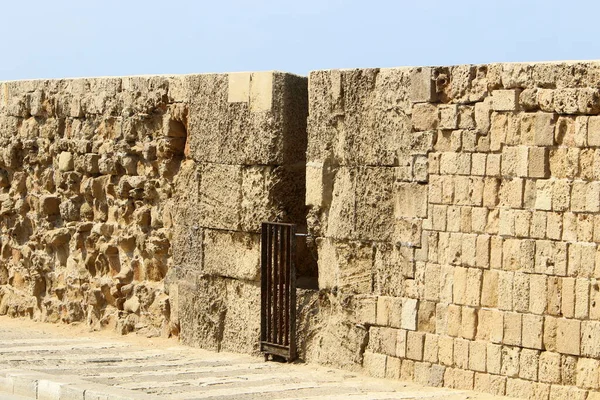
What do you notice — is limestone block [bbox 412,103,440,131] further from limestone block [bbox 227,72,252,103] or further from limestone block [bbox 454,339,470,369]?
limestone block [bbox 227,72,252,103]

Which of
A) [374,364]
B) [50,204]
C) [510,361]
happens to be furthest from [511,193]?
[50,204]

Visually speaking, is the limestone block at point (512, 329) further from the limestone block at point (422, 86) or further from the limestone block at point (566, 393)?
the limestone block at point (422, 86)

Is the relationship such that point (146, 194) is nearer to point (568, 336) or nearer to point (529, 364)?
point (529, 364)

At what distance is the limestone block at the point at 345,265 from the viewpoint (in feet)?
29.2

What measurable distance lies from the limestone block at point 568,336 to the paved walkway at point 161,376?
26.5 inches

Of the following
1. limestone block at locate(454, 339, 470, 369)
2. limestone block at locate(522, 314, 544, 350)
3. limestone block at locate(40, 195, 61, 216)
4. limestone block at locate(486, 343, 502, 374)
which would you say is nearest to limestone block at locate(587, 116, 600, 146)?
limestone block at locate(522, 314, 544, 350)

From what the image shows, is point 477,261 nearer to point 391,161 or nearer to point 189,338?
point 391,161

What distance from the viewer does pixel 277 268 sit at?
9.52 metres

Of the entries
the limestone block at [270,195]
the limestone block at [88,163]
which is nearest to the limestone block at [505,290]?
the limestone block at [270,195]

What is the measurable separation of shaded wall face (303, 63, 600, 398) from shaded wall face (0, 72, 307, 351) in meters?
0.54

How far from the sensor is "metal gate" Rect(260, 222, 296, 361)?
9.41 m

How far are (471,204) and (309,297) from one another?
1801mm

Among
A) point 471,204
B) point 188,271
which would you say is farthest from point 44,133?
point 471,204

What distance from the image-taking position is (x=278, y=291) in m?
9.52
